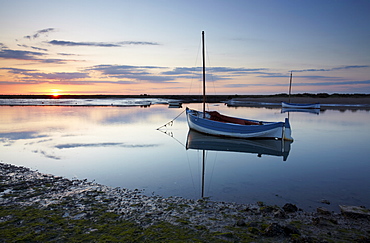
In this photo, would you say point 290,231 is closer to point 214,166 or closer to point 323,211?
point 323,211

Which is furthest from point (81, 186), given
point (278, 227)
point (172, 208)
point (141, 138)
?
point (141, 138)

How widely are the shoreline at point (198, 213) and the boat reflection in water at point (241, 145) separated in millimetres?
5659

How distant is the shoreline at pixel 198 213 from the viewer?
16.3 ft

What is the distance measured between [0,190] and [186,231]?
5717mm

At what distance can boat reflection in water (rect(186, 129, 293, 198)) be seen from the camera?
1442cm

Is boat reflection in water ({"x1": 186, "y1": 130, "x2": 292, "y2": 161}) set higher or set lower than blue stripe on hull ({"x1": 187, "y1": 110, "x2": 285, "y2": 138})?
lower

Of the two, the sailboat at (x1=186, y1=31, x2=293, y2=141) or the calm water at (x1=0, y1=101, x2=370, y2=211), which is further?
the sailboat at (x1=186, y1=31, x2=293, y2=141)

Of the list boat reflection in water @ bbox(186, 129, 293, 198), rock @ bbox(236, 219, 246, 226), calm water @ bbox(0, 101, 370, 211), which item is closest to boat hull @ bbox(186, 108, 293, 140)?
boat reflection in water @ bbox(186, 129, 293, 198)

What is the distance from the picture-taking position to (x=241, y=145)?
16281 mm

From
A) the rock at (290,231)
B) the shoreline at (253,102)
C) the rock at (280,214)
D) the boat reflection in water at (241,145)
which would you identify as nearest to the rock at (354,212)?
the rock at (280,214)

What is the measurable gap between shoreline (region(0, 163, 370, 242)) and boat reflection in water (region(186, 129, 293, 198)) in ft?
18.6

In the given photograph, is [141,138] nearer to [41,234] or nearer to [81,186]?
[81,186]

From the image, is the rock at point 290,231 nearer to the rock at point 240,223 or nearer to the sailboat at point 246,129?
the rock at point 240,223

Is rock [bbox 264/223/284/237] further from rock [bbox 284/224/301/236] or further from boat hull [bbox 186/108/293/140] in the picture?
boat hull [bbox 186/108/293/140]
